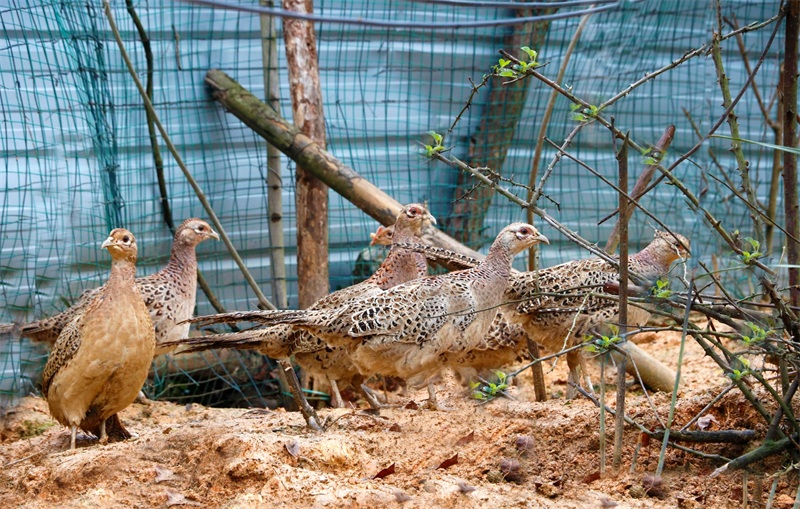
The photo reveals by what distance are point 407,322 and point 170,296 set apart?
7.04 ft

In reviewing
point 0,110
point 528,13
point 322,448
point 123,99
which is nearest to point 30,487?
point 322,448

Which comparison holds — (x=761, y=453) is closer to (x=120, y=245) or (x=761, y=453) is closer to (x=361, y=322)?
(x=361, y=322)

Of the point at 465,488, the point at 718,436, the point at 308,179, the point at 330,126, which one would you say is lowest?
the point at 465,488

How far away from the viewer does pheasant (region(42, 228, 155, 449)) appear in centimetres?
521

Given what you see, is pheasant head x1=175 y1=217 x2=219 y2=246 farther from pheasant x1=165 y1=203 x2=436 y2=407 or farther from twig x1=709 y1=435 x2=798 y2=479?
twig x1=709 y1=435 x2=798 y2=479

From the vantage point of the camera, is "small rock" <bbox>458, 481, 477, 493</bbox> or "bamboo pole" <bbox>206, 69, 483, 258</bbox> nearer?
"small rock" <bbox>458, 481, 477, 493</bbox>

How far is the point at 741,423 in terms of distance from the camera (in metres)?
4.38

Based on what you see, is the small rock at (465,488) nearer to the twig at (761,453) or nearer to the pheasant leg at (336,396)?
the twig at (761,453)

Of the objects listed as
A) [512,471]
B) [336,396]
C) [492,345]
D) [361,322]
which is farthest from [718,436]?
[336,396]

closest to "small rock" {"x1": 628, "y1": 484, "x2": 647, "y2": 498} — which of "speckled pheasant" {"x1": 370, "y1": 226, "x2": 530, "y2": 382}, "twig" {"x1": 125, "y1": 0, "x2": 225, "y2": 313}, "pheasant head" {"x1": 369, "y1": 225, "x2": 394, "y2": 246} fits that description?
"speckled pheasant" {"x1": 370, "y1": 226, "x2": 530, "y2": 382}

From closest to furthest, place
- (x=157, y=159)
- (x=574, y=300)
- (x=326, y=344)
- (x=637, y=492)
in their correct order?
1. (x=637, y=492)
2. (x=574, y=300)
3. (x=326, y=344)
4. (x=157, y=159)

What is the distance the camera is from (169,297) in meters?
6.73

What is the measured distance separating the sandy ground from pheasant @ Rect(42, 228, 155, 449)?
1.13 ft

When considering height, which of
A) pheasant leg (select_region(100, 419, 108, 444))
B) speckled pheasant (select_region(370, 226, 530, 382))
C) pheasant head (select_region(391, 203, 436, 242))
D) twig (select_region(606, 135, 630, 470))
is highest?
twig (select_region(606, 135, 630, 470))
